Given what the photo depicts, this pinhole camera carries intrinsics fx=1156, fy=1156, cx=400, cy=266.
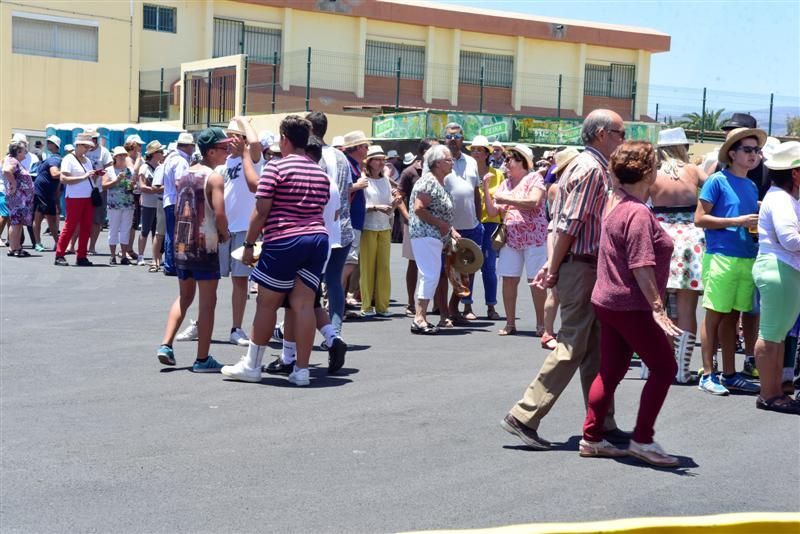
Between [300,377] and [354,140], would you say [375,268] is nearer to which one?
[354,140]

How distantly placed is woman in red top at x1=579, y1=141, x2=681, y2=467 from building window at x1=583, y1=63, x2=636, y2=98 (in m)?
45.4

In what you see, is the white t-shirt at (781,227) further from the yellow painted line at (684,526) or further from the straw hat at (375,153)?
the straw hat at (375,153)

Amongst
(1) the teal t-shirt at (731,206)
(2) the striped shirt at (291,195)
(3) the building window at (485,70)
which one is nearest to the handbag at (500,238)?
(1) the teal t-shirt at (731,206)

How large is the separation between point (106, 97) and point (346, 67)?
9333 mm

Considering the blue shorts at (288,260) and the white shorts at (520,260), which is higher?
the blue shorts at (288,260)

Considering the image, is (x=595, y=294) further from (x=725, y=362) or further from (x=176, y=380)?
(x=176, y=380)

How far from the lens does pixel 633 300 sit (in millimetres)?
6438

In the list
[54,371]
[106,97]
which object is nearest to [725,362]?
[54,371]

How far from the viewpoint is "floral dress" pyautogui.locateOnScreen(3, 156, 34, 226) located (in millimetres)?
19688

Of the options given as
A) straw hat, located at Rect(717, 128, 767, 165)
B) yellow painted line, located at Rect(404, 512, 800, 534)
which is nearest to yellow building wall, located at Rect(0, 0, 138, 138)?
straw hat, located at Rect(717, 128, 767, 165)

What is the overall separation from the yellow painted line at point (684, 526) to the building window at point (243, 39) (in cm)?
4191

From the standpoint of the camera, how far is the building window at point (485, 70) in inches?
1921

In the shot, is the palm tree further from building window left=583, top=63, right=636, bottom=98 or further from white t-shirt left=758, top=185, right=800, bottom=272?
white t-shirt left=758, top=185, right=800, bottom=272

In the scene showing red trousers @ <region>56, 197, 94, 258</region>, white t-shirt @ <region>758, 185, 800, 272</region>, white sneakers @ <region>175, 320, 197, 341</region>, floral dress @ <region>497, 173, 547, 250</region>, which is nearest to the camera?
white t-shirt @ <region>758, 185, 800, 272</region>
